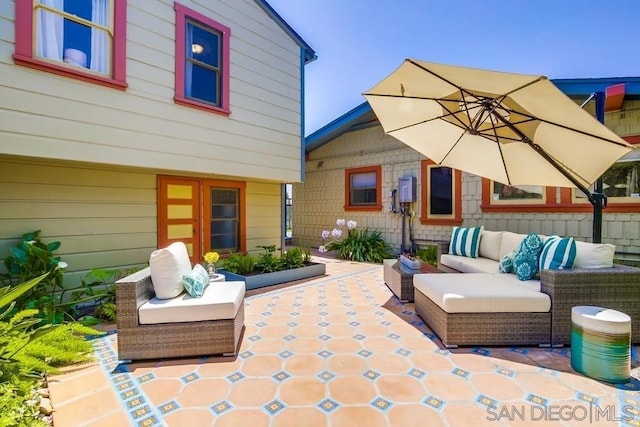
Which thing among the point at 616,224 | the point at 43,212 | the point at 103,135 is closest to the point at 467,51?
the point at 616,224

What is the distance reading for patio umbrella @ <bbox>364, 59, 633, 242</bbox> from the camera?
2697mm

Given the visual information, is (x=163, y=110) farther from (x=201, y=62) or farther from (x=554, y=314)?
(x=554, y=314)

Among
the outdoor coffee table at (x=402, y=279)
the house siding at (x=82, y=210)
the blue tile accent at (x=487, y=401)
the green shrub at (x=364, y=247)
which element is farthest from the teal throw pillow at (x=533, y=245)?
the house siding at (x=82, y=210)

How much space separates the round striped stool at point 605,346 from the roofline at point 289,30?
620cm

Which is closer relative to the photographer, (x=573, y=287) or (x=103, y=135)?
(x=573, y=287)

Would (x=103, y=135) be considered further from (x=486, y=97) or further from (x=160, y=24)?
(x=486, y=97)

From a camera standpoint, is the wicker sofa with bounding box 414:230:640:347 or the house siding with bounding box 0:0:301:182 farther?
the house siding with bounding box 0:0:301:182

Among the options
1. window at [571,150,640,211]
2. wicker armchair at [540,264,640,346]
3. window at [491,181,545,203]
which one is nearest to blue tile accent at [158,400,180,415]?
wicker armchair at [540,264,640,346]

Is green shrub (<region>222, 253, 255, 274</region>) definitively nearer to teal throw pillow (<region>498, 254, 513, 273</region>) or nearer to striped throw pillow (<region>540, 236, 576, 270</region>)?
teal throw pillow (<region>498, 254, 513, 273</region>)

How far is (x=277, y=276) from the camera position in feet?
17.9

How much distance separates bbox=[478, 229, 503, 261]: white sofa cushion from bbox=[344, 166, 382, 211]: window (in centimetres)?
347

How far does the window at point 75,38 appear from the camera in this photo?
327 cm

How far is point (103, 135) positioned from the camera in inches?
150

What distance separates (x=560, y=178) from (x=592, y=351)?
2.29 metres
